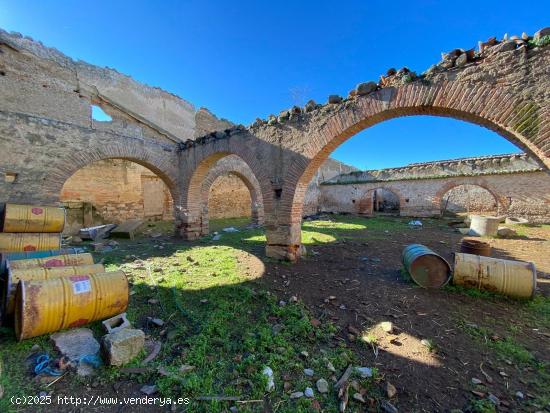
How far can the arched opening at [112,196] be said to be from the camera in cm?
950

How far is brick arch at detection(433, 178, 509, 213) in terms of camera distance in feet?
39.0

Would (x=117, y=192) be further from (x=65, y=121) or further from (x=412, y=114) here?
(x=412, y=114)

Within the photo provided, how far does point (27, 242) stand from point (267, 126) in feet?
18.1

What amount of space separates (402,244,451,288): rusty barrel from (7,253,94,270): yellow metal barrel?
530 centimetres

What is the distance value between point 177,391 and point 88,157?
720cm

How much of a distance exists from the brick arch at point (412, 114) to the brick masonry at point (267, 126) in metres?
0.01

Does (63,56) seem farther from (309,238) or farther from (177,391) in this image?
(177,391)

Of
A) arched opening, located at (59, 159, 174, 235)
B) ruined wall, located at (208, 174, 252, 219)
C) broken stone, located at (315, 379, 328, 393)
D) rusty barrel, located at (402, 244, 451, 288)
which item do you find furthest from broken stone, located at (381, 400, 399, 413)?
ruined wall, located at (208, 174, 252, 219)

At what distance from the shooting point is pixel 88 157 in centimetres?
651

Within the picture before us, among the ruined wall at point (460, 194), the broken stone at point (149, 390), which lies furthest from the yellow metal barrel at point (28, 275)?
the ruined wall at point (460, 194)

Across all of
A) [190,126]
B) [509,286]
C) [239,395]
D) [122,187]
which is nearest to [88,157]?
[122,187]

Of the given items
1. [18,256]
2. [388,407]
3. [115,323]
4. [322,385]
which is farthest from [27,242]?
[388,407]

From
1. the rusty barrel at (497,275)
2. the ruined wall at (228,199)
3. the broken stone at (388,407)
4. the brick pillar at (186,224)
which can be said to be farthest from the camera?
the ruined wall at (228,199)

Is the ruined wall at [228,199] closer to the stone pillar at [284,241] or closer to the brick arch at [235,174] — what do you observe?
the brick arch at [235,174]
